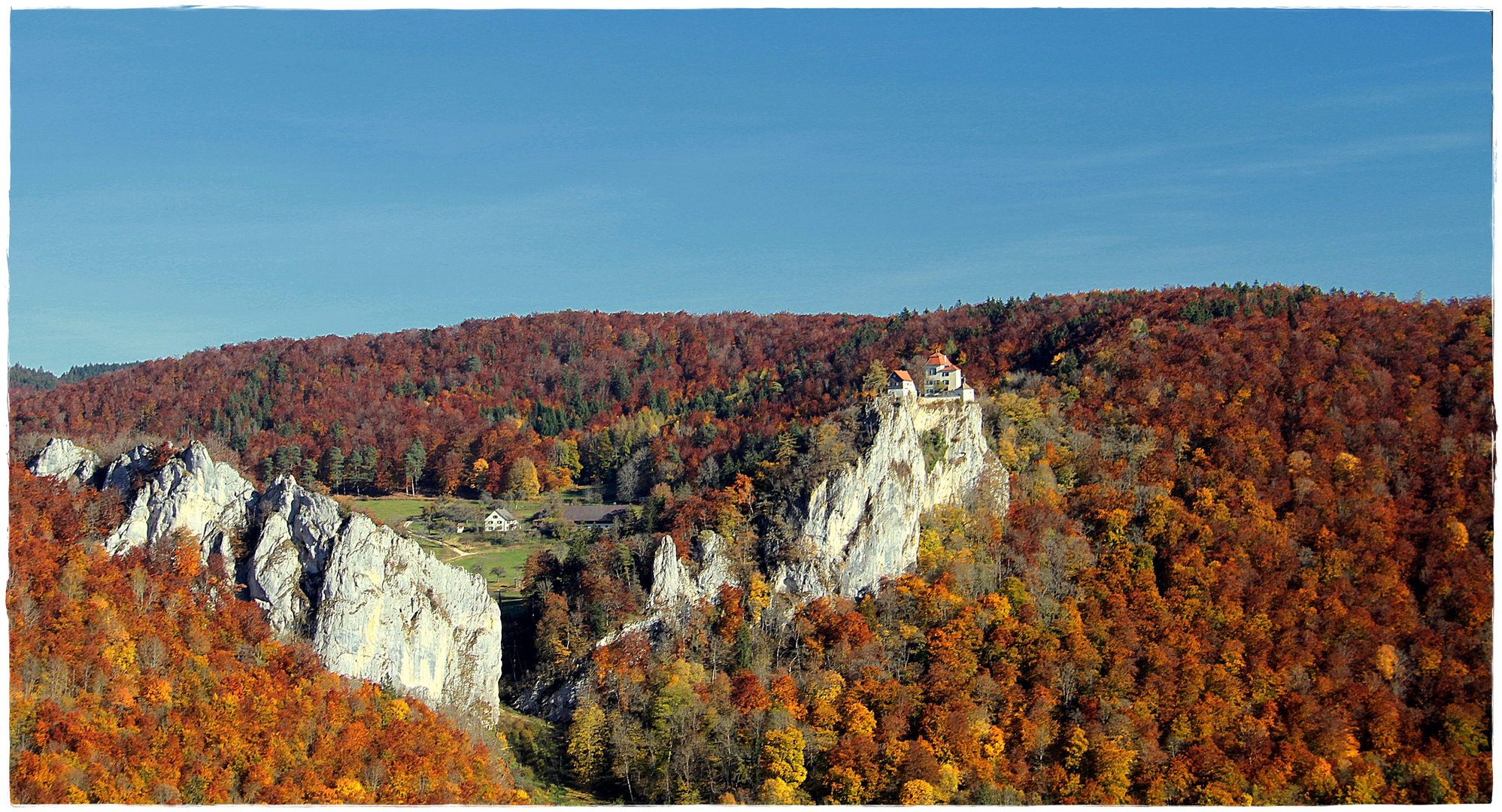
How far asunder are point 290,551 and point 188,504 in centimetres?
366

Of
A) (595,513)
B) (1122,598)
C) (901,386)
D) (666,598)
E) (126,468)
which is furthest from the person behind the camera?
(595,513)

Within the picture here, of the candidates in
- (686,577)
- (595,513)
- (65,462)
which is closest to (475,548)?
(595,513)

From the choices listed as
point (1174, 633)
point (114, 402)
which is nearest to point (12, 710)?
point (1174, 633)

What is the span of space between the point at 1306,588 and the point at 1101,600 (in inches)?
289

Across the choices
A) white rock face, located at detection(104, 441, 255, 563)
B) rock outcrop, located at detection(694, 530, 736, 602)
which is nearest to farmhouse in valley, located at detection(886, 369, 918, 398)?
rock outcrop, located at detection(694, 530, 736, 602)

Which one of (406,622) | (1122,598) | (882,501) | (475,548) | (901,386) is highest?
(901,386)

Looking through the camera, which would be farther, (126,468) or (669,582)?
(669,582)

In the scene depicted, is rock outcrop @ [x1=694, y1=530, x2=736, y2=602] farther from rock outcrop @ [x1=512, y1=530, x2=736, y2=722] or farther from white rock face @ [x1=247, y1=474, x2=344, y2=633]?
white rock face @ [x1=247, y1=474, x2=344, y2=633]

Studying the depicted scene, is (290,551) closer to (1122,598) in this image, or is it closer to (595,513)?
(595,513)

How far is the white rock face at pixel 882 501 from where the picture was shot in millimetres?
48469

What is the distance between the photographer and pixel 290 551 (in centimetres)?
4094

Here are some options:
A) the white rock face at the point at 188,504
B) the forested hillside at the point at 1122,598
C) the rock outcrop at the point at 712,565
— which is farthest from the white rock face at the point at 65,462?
the rock outcrop at the point at 712,565

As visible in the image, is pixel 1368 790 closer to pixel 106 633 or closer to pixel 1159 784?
pixel 1159 784

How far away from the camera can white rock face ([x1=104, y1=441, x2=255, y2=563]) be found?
131ft
